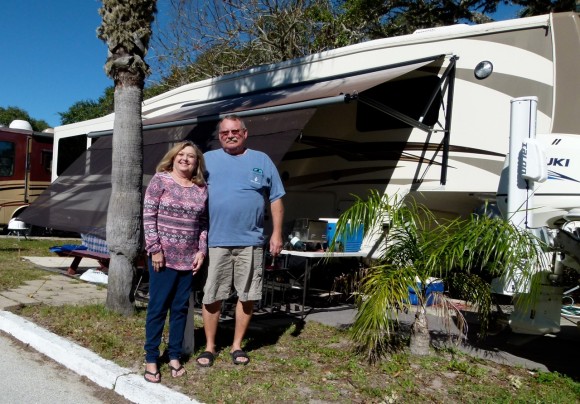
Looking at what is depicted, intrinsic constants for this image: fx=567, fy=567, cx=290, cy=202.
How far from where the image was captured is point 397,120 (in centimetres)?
723

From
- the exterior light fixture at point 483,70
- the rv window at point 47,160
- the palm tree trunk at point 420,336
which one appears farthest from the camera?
the rv window at point 47,160

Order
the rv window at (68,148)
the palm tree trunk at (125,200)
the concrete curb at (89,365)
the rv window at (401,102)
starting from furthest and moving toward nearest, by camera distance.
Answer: the rv window at (68,148)
the rv window at (401,102)
the palm tree trunk at (125,200)
the concrete curb at (89,365)

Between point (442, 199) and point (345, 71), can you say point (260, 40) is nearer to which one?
point (345, 71)

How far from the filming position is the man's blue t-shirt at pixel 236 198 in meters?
4.24

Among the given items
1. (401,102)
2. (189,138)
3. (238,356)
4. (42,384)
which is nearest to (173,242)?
(238,356)

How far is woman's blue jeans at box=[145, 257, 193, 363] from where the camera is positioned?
4.03 meters

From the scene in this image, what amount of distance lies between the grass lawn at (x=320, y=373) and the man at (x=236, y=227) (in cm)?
32

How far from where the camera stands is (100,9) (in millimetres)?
5605

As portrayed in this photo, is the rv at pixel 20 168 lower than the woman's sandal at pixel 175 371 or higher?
higher

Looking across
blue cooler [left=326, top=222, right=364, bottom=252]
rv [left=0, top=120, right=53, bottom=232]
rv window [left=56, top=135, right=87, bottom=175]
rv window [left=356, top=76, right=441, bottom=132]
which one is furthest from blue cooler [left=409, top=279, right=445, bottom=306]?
rv [left=0, top=120, right=53, bottom=232]

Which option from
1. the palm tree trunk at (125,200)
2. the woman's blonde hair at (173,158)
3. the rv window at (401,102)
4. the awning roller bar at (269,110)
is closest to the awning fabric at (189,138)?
the awning roller bar at (269,110)

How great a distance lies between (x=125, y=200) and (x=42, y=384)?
1.96 metres

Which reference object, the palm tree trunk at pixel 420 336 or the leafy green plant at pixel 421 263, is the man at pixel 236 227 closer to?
the leafy green plant at pixel 421 263

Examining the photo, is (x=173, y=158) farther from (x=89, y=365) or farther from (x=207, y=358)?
(x=89, y=365)
